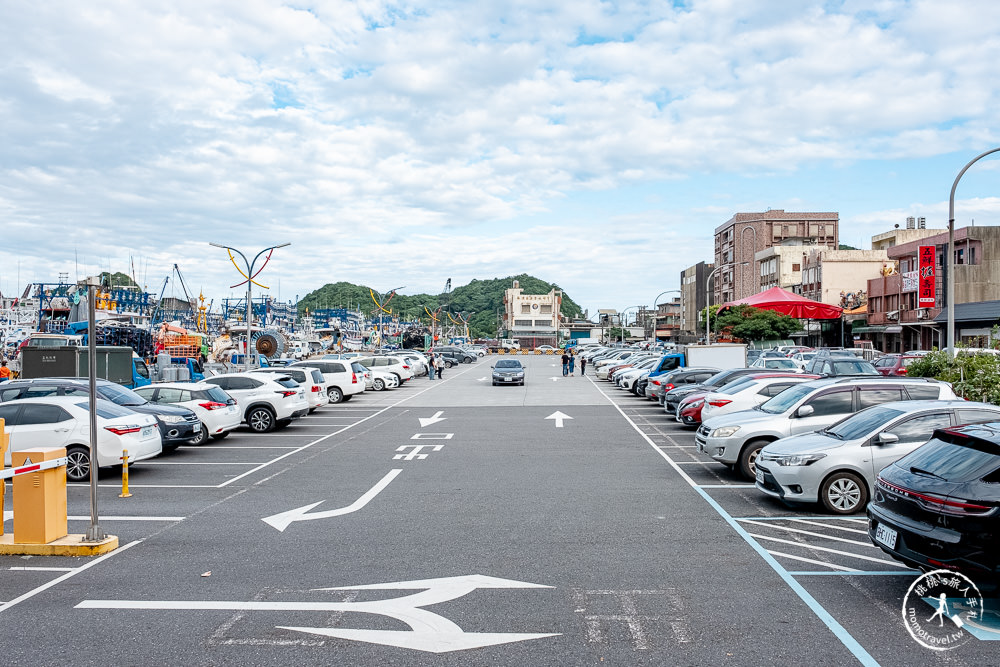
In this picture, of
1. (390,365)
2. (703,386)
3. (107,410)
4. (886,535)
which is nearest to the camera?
(886,535)

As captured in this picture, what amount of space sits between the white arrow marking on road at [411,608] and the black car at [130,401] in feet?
26.9

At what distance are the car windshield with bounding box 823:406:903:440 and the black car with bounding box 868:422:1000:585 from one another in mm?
3124

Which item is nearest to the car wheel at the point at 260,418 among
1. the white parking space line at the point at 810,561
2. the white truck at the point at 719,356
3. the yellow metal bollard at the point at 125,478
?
the yellow metal bollard at the point at 125,478

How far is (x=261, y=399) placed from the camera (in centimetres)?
2023

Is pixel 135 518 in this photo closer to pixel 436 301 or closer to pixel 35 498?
pixel 35 498

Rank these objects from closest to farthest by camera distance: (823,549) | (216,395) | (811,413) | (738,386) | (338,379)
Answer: (823,549), (811,413), (738,386), (216,395), (338,379)

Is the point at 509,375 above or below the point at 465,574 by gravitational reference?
above

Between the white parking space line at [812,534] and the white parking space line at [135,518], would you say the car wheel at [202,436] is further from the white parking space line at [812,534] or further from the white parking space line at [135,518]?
the white parking space line at [812,534]

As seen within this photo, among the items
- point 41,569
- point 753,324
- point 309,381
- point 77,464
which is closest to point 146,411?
point 77,464

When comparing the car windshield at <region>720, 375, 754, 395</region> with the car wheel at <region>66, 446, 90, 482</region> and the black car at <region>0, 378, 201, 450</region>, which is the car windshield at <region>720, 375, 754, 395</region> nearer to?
the black car at <region>0, 378, 201, 450</region>

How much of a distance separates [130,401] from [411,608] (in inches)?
459

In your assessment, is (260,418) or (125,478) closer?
(125,478)

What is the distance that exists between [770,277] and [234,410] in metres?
77.1

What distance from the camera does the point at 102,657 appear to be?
18.6 ft
